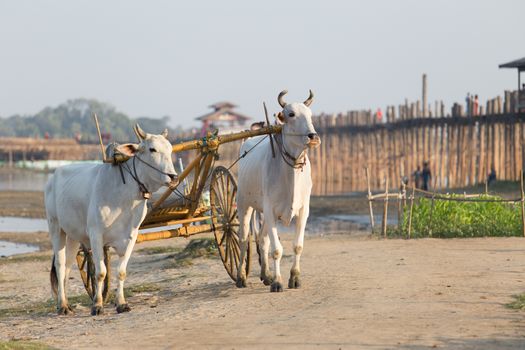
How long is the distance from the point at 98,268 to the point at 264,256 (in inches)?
96.7

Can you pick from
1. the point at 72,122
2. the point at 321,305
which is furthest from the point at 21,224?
the point at 72,122

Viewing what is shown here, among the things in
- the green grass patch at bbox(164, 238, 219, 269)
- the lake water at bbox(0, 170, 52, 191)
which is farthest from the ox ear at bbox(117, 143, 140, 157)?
the lake water at bbox(0, 170, 52, 191)

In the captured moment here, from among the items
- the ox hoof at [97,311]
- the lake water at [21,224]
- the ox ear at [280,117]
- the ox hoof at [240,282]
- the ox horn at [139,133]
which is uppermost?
the ox ear at [280,117]

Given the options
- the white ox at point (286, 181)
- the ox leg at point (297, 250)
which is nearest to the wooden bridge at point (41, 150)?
the white ox at point (286, 181)

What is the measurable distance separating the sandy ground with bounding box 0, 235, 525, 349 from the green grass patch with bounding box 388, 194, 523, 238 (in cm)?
231

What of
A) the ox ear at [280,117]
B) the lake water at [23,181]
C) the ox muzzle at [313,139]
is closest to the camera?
the ox muzzle at [313,139]

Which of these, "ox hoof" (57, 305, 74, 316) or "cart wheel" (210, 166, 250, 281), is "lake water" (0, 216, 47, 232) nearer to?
"cart wheel" (210, 166, 250, 281)

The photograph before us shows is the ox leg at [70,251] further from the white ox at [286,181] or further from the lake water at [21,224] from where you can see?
the lake water at [21,224]

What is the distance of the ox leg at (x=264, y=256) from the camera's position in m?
12.6

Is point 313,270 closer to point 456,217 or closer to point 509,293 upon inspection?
point 509,293

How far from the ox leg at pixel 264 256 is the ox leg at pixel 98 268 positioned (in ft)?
7.44

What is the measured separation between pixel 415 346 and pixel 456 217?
34.8ft

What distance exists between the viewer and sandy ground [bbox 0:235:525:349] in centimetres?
871

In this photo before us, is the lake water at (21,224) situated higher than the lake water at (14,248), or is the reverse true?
the lake water at (14,248)
